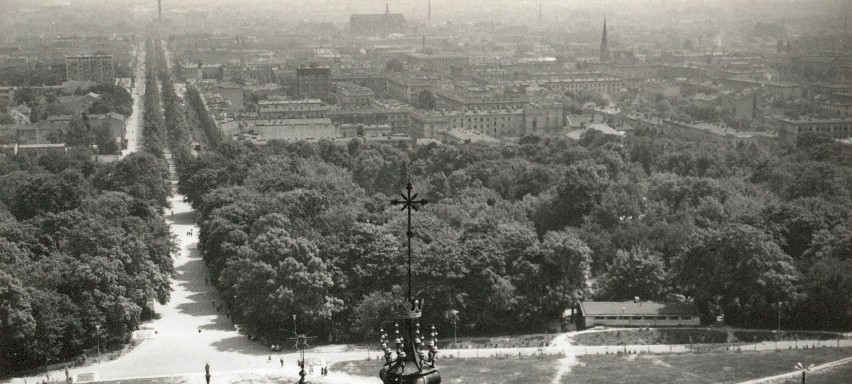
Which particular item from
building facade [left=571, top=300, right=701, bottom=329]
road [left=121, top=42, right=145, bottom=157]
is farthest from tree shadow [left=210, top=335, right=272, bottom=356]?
road [left=121, top=42, right=145, bottom=157]

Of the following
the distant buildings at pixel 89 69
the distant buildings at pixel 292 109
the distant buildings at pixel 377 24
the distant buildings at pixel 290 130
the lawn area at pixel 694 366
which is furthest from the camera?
the distant buildings at pixel 377 24

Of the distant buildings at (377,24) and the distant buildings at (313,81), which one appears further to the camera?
the distant buildings at (377,24)

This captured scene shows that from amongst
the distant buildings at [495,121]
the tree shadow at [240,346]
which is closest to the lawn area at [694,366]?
the tree shadow at [240,346]

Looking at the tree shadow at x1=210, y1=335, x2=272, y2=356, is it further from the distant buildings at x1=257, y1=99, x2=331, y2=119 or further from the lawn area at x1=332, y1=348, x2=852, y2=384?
the distant buildings at x1=257, y1=99, x2=331, y2=119

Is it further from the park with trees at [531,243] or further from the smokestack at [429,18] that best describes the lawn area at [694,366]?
the smokestack at [429,18]

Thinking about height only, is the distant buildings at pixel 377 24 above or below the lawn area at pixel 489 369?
above

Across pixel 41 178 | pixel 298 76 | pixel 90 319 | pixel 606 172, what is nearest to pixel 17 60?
pixel 298 76
